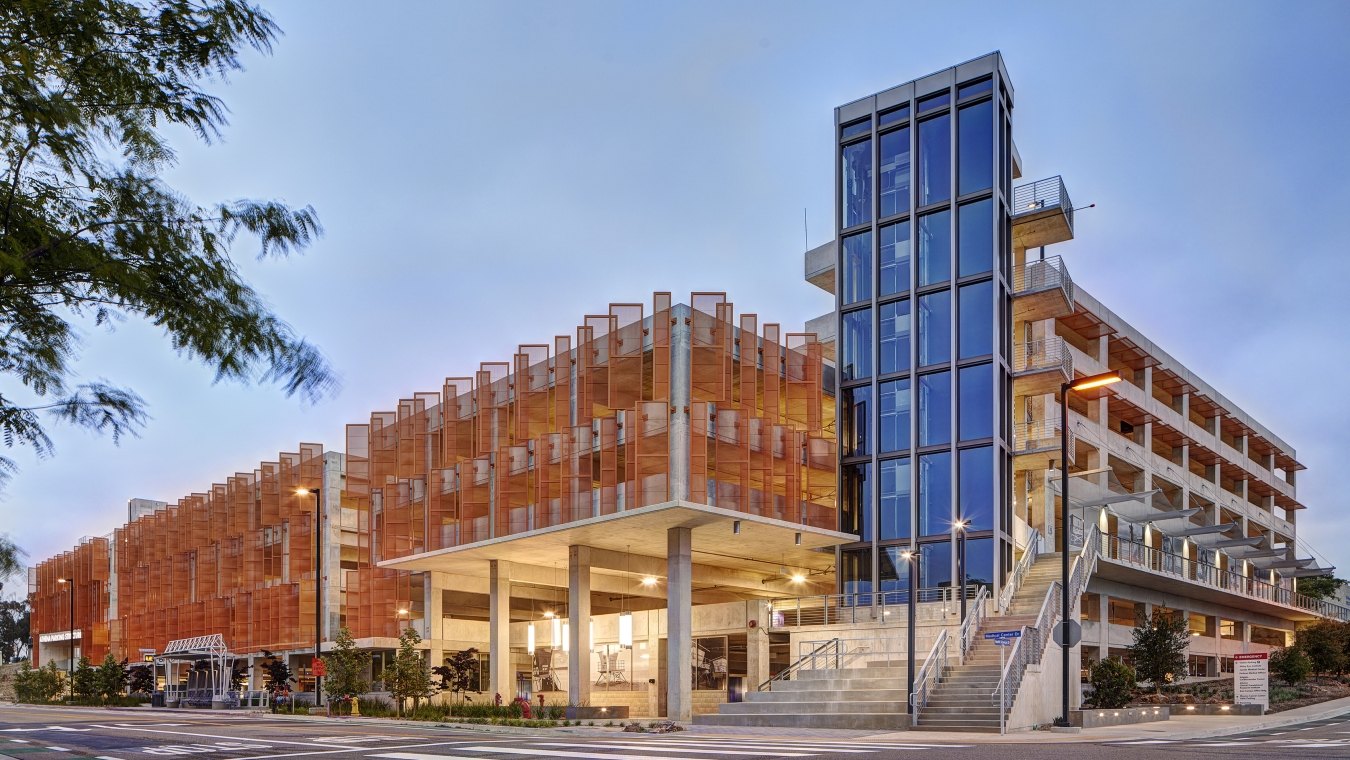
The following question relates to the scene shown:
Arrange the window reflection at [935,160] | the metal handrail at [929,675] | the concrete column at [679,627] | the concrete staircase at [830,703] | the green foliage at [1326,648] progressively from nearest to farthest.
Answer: the metal handrail at [929,675], the concrete staircase at [830,703], the concrete column at [679,627], the window reflection at [935,160], the green foliage at [1326,648]

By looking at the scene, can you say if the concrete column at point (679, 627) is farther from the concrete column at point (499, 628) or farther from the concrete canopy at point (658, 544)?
the concrete column at point (499, 628)

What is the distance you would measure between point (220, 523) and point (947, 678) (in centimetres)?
5527

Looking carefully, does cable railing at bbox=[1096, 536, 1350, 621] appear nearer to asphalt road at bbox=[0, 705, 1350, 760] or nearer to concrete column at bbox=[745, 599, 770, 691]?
concrete column at bbox=[745, 599, 770, 691]

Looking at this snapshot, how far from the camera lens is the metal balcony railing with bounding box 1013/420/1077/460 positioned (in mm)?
44656

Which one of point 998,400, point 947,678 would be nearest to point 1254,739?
point 947,678

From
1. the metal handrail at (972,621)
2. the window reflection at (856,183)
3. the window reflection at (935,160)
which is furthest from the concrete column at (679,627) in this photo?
the window reflection at (935,160)

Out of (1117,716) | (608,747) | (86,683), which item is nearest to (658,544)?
(1117,716)

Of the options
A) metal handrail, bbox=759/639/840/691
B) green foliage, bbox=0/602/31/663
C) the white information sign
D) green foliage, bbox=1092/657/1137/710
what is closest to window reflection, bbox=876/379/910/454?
metal handrail, bbox=759/639/840/691

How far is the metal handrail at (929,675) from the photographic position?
31.1 meters

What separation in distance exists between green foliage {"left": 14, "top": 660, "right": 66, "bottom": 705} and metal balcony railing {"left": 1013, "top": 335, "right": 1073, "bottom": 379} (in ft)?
211

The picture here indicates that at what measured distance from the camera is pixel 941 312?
45125 millimetres

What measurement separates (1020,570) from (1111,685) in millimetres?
8008

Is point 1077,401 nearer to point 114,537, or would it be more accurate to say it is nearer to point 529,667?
point 529,667

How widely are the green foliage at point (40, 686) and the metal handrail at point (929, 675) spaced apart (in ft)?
207
